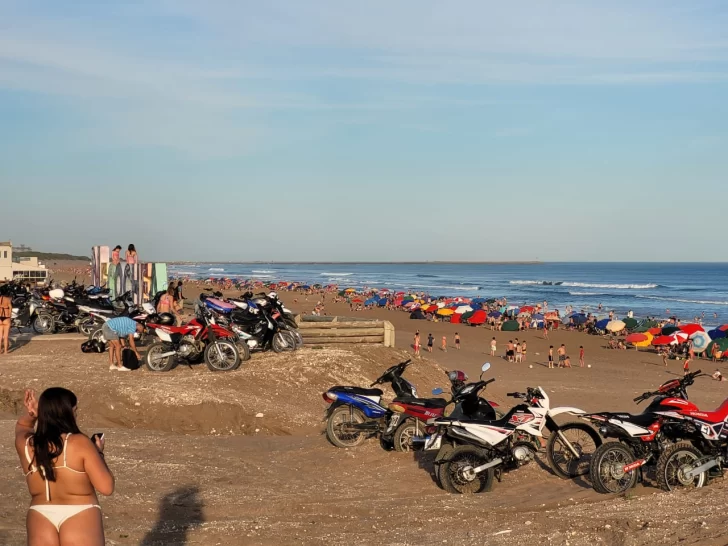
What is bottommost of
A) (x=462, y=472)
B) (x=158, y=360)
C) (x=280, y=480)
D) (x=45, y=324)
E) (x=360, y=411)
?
(x=280, y=480)

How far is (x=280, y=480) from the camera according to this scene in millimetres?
8938

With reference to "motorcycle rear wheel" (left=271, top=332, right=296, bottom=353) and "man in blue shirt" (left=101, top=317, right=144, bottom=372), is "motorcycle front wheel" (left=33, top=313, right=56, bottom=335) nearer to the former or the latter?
"man in blue shirt" (left=101, top=317, right=144, bottom=372)

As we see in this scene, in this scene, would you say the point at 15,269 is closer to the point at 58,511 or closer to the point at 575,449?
the point at 575,449

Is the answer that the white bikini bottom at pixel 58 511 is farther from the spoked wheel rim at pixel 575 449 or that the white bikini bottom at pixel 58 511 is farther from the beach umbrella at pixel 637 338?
the beach umbrella at pixel 637 338

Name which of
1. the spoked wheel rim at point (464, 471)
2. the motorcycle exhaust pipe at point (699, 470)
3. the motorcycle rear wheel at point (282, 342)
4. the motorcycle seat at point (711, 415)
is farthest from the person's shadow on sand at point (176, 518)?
the motorcycle rear wheel at point (282, 342)

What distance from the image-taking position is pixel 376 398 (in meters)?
10.3

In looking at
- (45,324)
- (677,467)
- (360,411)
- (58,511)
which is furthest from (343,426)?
(45,324)

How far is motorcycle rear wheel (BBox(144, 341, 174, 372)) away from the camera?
47.3 ft

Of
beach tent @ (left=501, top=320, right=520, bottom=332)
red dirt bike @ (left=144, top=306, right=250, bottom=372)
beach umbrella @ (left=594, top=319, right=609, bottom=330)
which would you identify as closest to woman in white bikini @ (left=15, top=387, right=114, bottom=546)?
red dirt bike @ (left=144, top=306, right=250, bottom=372)

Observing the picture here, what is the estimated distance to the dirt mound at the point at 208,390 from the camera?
12.2m

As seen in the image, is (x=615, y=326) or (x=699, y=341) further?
(x=615, y=326)

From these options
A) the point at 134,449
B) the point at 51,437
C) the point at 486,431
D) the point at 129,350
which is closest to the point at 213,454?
the point at 134,449

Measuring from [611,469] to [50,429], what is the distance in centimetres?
608

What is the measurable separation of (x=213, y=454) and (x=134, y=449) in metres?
1.02
